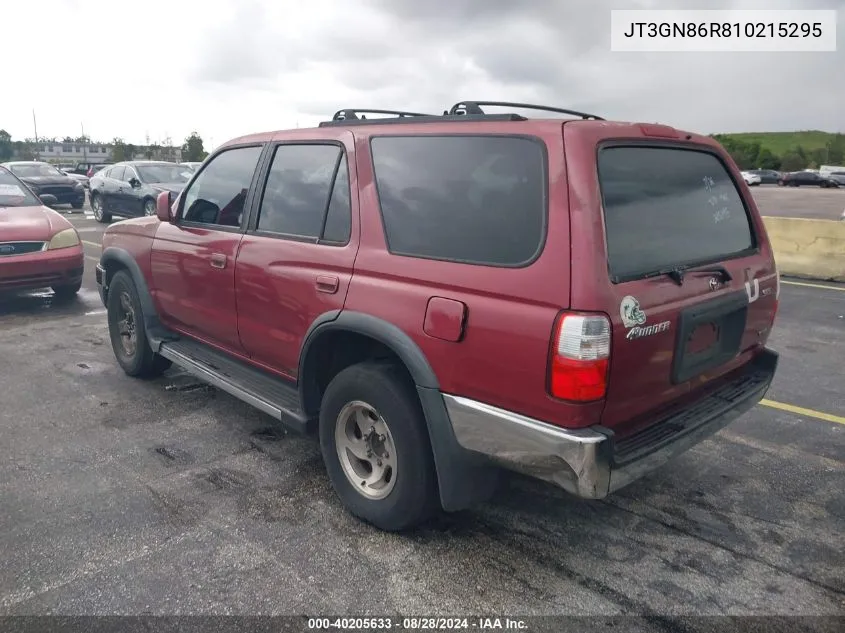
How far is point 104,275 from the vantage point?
5.48m

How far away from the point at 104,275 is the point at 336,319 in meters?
3.21

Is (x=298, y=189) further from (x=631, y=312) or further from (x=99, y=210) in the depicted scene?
(x=99, y=210)

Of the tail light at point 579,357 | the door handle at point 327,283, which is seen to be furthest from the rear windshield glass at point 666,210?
the door handle at point 327,283

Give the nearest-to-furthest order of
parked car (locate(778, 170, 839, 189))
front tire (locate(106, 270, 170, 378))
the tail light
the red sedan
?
the tail light
front tire (locate(106, 270, 170, 378))
the red sedan
parked car (locate(778, 170, 839, 189))

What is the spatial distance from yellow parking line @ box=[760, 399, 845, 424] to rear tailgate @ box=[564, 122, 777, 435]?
5.21ft

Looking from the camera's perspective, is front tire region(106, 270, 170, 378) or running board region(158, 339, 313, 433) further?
front tire region(106, 270, 170, 378)

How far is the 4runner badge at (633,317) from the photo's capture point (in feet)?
8.13

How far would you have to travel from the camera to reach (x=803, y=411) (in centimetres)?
478

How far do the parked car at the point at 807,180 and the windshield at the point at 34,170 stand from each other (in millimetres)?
56841

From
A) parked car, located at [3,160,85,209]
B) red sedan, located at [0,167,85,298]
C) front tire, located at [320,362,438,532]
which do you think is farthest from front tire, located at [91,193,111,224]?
front tire, located at [320,362,438,532]

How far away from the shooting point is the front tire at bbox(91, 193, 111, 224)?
1705cm

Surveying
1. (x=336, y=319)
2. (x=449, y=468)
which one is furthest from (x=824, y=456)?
(x=336, y=319)

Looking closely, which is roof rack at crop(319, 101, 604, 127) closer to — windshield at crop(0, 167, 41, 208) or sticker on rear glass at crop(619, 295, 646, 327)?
sticker on rear glass at crop(619, 295, 646, 327)

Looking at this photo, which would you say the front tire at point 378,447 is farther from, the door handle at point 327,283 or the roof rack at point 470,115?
the roof rack at point 470,115
